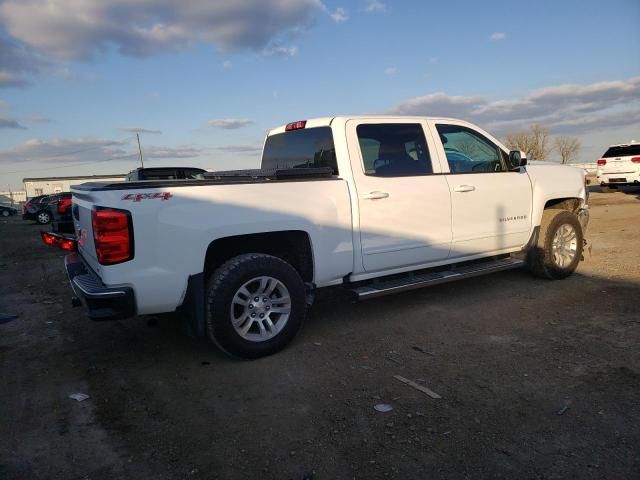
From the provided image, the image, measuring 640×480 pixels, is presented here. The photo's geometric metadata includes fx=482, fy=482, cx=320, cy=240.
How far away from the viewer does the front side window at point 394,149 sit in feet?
15.6

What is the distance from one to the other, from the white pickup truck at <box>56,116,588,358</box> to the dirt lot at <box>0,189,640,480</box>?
477 millimetres

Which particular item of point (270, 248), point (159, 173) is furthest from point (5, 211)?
point (270, 248)

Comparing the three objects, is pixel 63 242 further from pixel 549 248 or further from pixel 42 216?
pixel 42 216

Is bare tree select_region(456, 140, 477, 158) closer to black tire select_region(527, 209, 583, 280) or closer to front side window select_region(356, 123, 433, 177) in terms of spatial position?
front side window select_region(356, 123, 433, 177)

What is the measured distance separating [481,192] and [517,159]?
2.54ft

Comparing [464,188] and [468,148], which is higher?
[468,148]

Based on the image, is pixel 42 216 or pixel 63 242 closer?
pixel 63 242

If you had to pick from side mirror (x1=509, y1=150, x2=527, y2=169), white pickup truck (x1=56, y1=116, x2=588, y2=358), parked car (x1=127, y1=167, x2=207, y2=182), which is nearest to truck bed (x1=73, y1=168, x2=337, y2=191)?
white pickup truck (x1=56, y1=116, x2=588, y2=358)

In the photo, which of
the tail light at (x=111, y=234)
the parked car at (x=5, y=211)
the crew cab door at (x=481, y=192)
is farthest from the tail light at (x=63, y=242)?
the parked car at (x=5, y=211)

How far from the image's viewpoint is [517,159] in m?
5.69

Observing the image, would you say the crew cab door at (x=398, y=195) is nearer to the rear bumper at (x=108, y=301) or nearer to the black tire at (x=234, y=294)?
the black tire at (x=234, y=294)

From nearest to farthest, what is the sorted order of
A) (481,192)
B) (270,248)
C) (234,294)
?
1. (234,294)
2. (270,248)
3. (481,192)

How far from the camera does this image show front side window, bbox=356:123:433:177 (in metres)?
4.76

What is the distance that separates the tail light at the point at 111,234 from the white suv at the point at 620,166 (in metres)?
18.9
